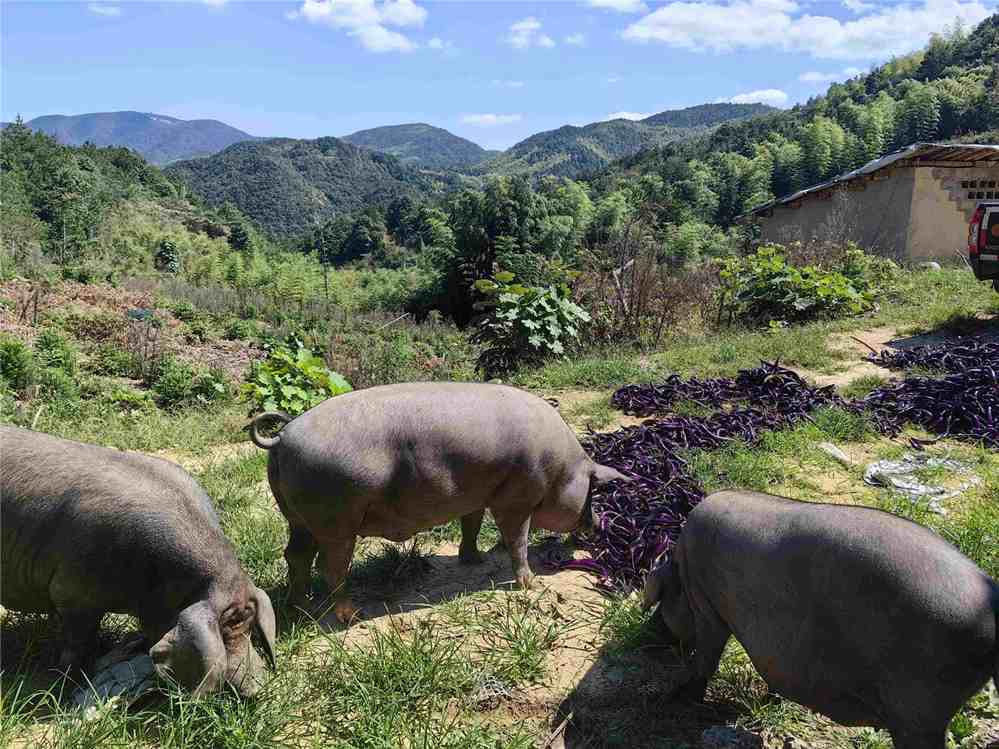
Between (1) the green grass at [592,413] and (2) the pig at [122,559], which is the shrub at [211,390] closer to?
(1) the green grass at [592,413]

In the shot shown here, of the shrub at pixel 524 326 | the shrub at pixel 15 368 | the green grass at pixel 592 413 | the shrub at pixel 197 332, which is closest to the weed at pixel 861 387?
the green grass at pixel 592 413

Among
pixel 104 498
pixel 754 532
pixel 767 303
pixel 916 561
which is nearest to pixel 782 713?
pixel 754 532

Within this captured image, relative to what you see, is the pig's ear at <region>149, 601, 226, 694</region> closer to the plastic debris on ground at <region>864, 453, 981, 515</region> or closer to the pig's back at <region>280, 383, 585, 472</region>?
the pig's back at <region>280, 383, 585, 472</region>

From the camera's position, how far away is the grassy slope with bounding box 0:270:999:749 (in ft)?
9.80

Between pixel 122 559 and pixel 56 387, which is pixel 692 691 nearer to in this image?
A: pixel 122 559

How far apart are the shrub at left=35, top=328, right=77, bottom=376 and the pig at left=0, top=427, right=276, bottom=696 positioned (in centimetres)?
762

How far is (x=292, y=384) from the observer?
8.15 m

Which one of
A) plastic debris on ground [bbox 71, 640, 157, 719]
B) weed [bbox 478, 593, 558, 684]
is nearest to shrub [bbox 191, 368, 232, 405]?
plastic debris on ground [bbox 71, 640, 157, 719]

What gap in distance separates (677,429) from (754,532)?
3.51 metres

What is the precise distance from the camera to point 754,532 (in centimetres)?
287

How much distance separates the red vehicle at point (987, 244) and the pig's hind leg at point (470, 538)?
30.7 ft

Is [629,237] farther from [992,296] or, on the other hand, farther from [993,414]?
[993,414]

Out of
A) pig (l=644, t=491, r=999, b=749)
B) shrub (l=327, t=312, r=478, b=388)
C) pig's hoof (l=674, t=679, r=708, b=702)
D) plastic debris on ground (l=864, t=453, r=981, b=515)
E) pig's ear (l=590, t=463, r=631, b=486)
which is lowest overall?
shrub (l=327, t=312, r=478, b=388)

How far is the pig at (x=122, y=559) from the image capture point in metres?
3.20
